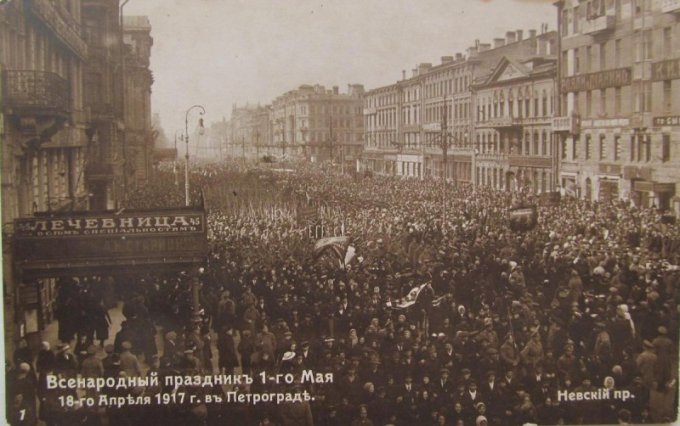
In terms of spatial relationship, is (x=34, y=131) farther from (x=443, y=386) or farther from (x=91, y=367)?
(x=443, y=386)

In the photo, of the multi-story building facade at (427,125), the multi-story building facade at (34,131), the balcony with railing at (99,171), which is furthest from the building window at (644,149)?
the multi-story building facade at (34,131)

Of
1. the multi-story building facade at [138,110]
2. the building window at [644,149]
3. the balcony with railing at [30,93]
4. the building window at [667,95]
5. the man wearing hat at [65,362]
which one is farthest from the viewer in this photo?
the building window at [644,149]

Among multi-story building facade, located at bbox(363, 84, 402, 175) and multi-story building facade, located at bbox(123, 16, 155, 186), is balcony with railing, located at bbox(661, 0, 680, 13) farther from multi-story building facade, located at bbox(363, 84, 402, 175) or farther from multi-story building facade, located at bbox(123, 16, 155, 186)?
multi-story building facade, located at bbox(123, 16, 155, 186)

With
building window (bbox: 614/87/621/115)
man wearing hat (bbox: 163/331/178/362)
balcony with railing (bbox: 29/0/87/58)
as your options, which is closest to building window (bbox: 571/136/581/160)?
building window (bbox: 614/87/621/115)

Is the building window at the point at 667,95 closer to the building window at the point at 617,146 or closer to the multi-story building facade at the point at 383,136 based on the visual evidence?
the building window at the point at 617,146

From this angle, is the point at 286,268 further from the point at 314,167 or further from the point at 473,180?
the point at 473,180

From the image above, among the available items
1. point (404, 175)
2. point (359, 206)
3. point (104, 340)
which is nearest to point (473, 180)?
point (404, 175)
